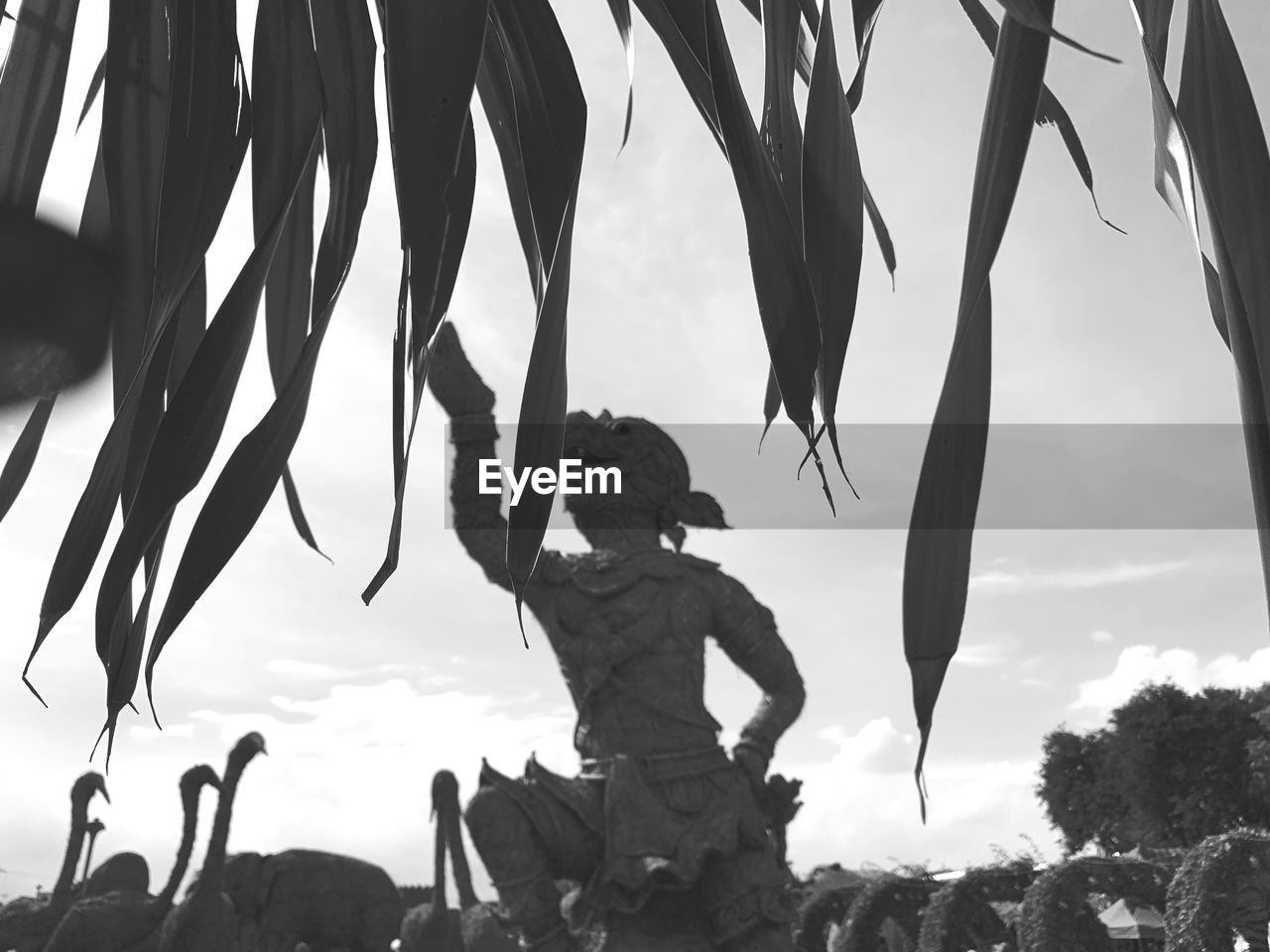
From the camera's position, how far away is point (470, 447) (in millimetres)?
4555

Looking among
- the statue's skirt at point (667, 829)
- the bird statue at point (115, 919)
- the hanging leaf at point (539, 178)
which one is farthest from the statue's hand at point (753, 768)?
the hanging leaf at point (539, 178)

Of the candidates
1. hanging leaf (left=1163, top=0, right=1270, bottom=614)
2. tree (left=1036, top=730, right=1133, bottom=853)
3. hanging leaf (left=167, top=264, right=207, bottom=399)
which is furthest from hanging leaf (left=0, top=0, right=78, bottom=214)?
tree (left=1036, top=730, right=1133, bottom=853)

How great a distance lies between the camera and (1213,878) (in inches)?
240

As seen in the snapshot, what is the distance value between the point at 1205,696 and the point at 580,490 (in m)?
26.7

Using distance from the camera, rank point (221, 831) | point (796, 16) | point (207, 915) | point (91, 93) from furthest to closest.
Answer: point (221, 831) → point (207, 915) → point (91, 93) → point (796, 16)

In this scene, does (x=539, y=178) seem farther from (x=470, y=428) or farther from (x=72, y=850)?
(x=72, y=850)

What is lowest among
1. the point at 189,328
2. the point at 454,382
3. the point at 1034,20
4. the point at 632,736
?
the point at 632,736

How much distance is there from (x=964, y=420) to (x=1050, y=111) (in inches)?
34.6

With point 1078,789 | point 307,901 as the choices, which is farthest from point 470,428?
point 1078,789

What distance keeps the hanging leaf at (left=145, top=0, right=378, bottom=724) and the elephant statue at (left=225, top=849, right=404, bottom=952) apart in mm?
7248

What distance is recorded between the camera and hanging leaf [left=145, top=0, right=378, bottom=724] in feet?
2.78

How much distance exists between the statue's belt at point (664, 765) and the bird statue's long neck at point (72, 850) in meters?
4.86

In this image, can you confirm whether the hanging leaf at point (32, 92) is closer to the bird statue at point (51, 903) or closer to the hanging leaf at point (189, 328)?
the hanging leaf at point (189, 328)

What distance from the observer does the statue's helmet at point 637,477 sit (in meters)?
4.90
